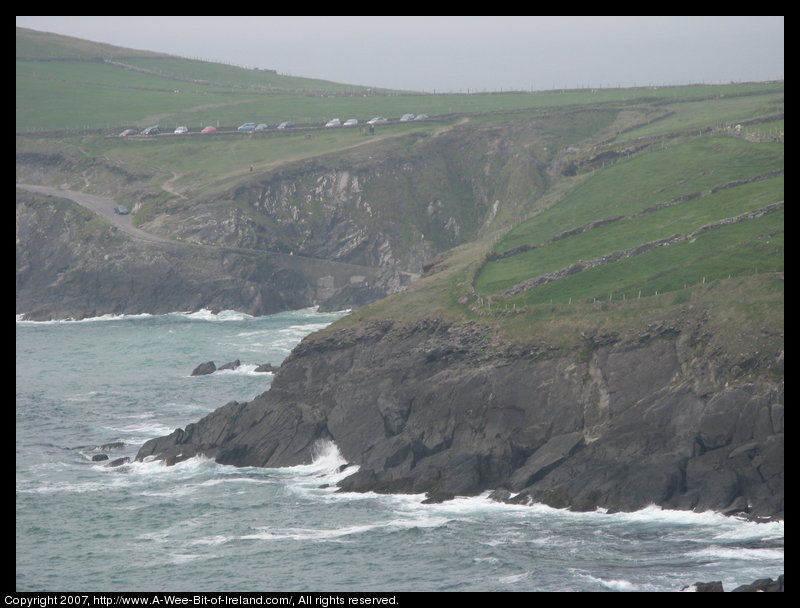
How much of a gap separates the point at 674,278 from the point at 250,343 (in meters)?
55.5

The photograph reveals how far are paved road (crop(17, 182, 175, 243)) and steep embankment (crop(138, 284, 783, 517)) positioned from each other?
7336 centimetres

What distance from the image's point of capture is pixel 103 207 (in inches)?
7185

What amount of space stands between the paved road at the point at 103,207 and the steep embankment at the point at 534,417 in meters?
73.4

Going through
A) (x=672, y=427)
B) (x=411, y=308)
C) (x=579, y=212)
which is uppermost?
(x=579, y=212)

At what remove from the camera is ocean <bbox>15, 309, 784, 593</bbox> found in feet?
220

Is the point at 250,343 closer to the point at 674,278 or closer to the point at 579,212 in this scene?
the point at 579,212

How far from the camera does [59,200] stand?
600 feet

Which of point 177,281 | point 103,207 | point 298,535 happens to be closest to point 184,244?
point 177,281

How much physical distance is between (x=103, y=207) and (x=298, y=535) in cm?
11534

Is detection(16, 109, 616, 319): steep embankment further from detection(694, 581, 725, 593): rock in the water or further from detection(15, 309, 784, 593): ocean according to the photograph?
detection(694, 581, 725, 593): rock in the water

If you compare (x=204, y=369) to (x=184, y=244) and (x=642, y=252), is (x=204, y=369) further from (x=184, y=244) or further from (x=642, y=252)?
(x=184, y=244)

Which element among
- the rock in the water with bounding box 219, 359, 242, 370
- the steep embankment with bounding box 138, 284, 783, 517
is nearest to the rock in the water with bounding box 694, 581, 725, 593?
the steep embankment with bounding box 138, 284, 783, 517
